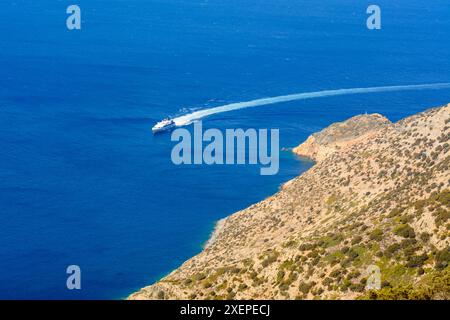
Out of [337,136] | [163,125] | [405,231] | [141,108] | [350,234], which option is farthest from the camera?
[141,108]

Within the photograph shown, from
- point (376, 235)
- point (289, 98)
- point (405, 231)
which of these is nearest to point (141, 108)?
point (289, 98)

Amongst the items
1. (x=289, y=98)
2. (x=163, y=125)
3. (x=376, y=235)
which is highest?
(x=289, y=98)

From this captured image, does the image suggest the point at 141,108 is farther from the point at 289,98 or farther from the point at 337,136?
the point at 337,136

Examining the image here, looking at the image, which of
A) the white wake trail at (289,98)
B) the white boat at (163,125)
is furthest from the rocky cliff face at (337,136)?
the white wake trail at (289,98)

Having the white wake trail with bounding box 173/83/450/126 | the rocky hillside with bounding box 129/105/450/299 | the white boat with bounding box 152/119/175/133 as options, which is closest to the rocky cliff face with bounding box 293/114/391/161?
the white boat with bounding box 152/119/175/133

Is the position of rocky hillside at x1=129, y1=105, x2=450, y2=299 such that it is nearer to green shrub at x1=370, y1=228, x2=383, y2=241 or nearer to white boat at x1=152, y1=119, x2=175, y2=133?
green shrub at x1=370, y1=228, x2=383, y2=241
